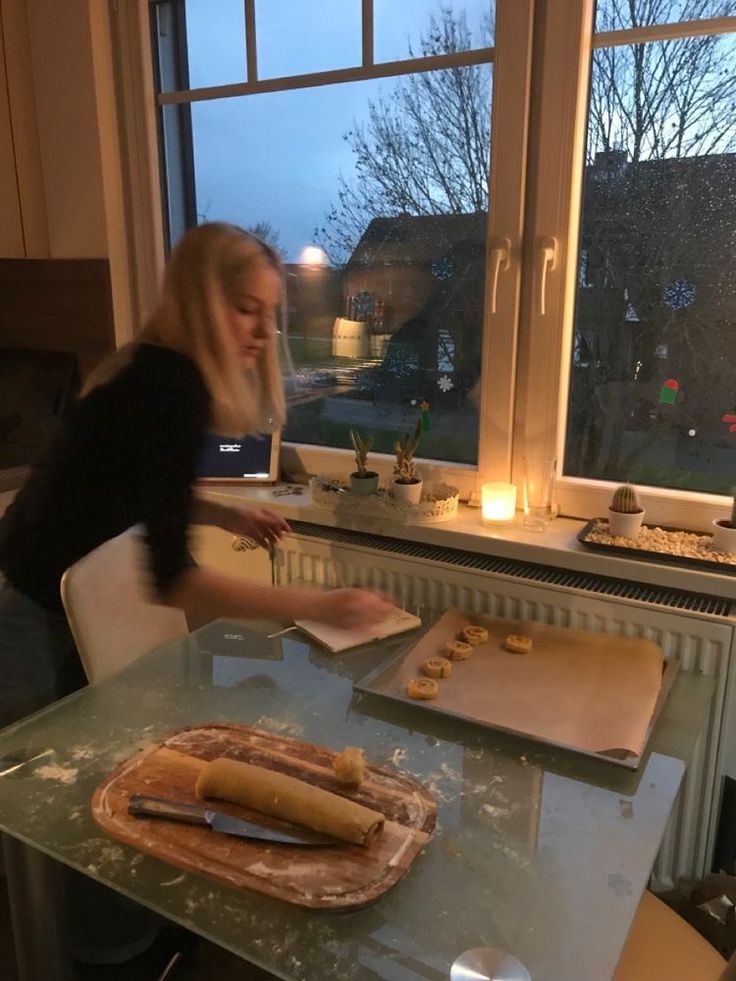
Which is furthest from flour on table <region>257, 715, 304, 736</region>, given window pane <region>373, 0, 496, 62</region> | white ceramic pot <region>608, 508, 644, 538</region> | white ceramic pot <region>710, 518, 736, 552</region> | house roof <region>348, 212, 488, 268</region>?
window pane <region>373, 0, 496, 62</region>

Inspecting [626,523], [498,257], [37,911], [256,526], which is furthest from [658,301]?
[37,911]

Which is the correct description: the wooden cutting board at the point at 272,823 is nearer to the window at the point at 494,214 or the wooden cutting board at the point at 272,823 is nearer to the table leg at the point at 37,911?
the table leg at the point at 37,911

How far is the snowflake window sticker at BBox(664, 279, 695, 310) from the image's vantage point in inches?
61.9

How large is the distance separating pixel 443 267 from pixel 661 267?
1.56 ft

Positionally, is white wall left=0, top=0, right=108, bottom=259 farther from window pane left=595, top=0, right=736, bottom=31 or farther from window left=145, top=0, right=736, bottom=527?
window pane left=595, top=0, right=736, bottom=31

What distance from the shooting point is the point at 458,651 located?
4.62 ft

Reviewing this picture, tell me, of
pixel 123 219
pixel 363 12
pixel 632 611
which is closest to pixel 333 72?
pixel 363 12

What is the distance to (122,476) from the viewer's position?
1.18 meters

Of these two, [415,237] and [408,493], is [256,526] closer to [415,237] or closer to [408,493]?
[408,493]

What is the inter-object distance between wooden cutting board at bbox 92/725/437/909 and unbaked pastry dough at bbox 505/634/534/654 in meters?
0.43

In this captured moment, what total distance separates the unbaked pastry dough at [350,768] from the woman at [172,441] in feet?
0.61

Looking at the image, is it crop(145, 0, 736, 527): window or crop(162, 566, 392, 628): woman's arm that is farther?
crop(145, 0, 736, 527): window

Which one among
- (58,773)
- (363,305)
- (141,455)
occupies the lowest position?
(58,773)

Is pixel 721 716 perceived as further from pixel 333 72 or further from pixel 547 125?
pixel 333 72
